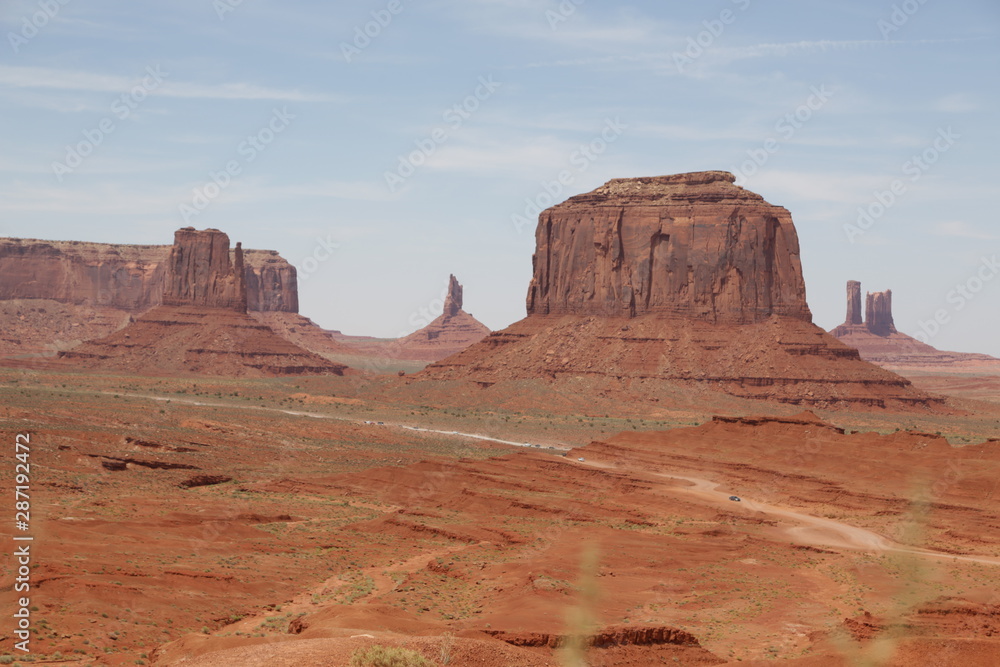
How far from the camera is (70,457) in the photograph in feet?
166

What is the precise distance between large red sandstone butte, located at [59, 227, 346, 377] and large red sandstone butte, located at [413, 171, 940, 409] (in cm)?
3199

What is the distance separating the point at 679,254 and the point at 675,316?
6.30 meters

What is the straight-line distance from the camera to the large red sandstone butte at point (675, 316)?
104m

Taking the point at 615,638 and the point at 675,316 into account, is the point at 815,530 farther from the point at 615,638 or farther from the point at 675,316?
the point at 675,316

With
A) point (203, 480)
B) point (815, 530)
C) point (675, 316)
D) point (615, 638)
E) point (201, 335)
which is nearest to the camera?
point (615, 638)

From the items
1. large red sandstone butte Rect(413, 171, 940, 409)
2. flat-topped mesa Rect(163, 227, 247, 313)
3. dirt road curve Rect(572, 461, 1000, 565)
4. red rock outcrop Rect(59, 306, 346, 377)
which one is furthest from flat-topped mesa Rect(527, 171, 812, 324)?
Answer: dirt road curve Rect(572, 461, 1000, 565)

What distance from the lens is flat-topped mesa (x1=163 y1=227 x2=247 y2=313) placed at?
15112 centimetres

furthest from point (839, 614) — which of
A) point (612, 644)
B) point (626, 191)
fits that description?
point (626, 191)

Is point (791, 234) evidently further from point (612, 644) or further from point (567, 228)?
point (612, 644)

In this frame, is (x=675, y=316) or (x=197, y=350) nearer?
(x=675, y=316)

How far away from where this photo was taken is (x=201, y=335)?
143 metres

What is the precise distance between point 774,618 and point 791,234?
285ft

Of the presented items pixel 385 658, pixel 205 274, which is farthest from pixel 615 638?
pixel 205 274

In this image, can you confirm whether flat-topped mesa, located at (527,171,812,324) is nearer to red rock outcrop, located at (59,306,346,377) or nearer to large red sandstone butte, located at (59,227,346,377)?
red rock outcrop, located at (59,306,346,377)
